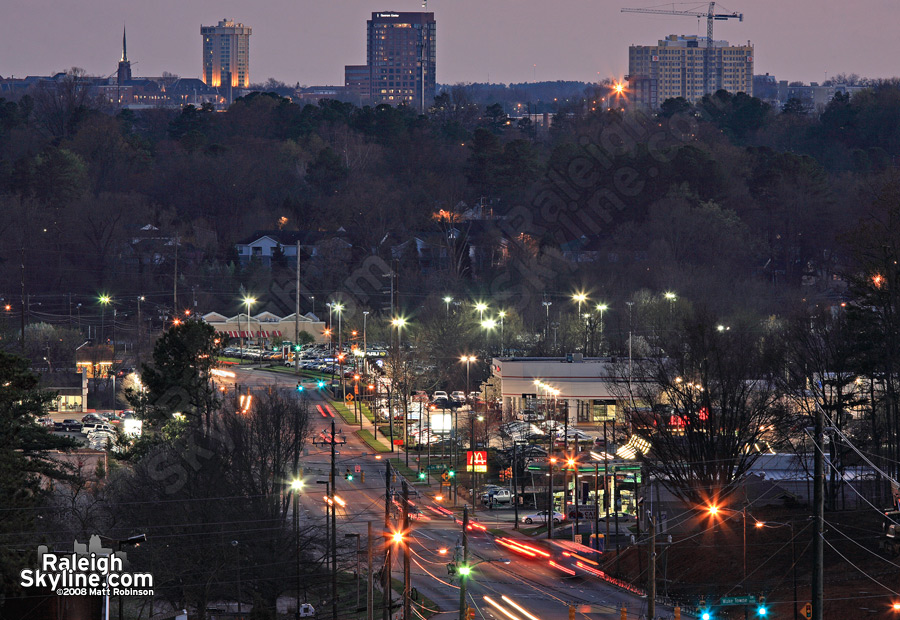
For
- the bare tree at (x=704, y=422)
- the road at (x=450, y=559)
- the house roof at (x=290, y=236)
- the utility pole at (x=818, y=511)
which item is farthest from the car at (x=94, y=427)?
the house roof at (x=290, y=236)

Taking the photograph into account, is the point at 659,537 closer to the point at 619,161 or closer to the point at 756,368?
the point at 756,368

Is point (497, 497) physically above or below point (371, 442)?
below

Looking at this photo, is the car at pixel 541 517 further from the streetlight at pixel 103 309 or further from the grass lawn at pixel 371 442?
the streetlight at pixel 103 309

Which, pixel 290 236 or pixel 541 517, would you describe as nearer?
pixel 541 517

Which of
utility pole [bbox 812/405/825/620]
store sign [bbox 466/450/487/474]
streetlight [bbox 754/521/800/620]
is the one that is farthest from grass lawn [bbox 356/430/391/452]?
utility pole [bbox 812/405/825/620]

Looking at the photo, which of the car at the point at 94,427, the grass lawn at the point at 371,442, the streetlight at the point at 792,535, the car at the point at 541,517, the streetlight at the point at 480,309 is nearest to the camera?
the streetlight at the point at 792,535

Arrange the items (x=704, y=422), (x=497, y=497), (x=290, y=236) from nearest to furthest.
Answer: (x=704, y=422) → (x=497, y=497) → (x=290, y=236)

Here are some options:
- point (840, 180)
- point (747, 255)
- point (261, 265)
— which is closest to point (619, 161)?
point (747, 255)

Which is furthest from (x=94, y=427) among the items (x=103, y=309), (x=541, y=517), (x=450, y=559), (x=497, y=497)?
(x=103, y=309)

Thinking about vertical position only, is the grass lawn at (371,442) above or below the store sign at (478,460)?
below

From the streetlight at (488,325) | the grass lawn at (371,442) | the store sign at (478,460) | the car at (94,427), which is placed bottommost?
the grass lawn at (371,442)

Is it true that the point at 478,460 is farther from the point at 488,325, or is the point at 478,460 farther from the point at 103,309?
the point at 103,309
